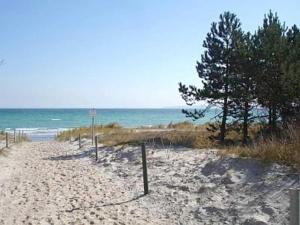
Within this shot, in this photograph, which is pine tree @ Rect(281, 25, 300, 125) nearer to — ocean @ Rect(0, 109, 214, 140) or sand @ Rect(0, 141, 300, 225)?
sand @ Rect(0, 141, 300, 225)

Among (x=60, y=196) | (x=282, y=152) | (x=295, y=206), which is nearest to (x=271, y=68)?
(x=282, y=152)

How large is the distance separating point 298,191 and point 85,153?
17764 mm

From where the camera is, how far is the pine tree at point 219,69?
1805cm

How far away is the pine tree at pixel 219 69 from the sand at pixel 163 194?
4.33 m

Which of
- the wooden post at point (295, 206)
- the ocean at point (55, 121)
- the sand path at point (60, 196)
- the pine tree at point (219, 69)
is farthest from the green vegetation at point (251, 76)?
the ocean at point (55, 121)

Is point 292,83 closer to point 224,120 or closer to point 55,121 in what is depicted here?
point 224,120

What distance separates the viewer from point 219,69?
18375 mm

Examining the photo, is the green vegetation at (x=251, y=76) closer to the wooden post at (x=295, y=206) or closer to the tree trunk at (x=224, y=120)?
the tree trunk at (x=224, y=120)

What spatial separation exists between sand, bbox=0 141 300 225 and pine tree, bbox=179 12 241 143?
4326 mm

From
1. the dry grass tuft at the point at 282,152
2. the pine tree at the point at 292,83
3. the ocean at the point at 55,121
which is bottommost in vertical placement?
the ocean at the point at 55,121

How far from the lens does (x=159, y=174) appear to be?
Answer: 1231cm

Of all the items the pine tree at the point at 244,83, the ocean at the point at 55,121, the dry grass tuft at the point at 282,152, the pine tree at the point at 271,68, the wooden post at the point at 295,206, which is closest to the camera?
the wooden post at the point at 295,206

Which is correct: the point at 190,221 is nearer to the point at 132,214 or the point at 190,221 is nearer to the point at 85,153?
the point at 132,214

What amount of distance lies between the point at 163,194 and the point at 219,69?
360 inches
